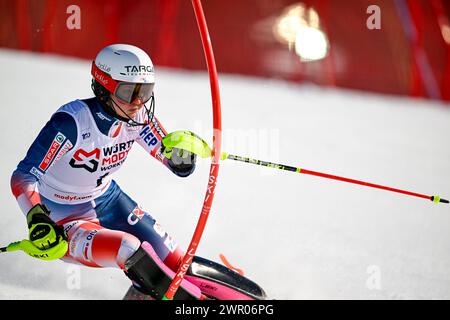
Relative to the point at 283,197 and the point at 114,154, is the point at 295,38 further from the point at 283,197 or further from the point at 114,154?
the point at 114,154

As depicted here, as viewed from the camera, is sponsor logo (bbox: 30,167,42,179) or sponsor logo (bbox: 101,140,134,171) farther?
sponsor logo (bbox: 101,140,134,171)

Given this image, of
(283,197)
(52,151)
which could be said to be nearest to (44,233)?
(52,151)

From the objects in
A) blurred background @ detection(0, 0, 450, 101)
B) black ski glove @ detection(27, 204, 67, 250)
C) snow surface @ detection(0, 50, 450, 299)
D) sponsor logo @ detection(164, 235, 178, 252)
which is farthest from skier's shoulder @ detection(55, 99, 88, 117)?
blurred background @ detection(0, 0, 450, 101)

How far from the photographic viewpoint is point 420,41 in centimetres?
1029

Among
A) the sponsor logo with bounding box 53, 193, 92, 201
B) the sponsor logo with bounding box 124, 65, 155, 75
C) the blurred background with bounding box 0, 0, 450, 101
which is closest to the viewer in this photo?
the sponsor logo with bounding box 124, 65, 155, 75

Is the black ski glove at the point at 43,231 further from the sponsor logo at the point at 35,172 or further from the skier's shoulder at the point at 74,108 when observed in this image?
the skier's shoulder at the point at 74,108

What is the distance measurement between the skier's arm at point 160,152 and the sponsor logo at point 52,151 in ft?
1.88

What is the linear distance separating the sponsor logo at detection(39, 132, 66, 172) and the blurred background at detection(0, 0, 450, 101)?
711 centimetres

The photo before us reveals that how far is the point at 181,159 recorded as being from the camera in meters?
3.42

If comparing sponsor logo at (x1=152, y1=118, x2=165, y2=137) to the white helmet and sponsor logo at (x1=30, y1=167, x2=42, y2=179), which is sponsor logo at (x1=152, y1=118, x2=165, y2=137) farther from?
sponsor logo at (x1=30, y1=167, x2=42, y2=179)

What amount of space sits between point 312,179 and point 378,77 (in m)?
5.53

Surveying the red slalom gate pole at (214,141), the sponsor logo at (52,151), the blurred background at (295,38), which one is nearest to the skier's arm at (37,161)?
the sponsor logo at (52,151)

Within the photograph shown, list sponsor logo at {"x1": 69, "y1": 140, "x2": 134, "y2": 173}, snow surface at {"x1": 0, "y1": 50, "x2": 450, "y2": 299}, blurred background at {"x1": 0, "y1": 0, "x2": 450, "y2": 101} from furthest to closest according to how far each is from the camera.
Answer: blurred background at {"x1": 0, "y1": 0, "x2": 450, "y2": 101} → snow surface at {"x1": 0, "y1": 50, "x2": 450, "y2": 299} → sponsor logo at {"x1": 69, "y1": 140, "x2": 134, "y2": 173}

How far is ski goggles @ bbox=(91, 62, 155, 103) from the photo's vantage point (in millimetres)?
3127
